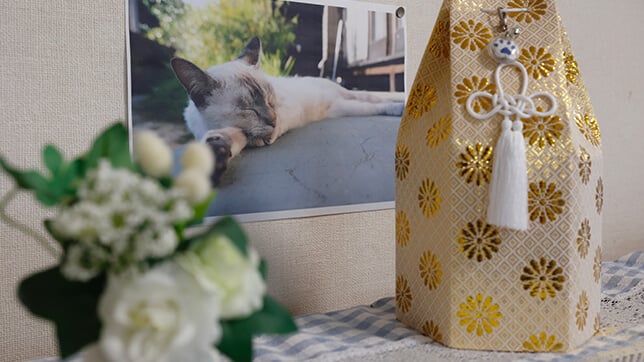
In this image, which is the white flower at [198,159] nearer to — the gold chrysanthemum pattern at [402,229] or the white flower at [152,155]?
the white flower at [152,155]

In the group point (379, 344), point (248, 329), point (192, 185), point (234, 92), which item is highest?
point (234, 92)

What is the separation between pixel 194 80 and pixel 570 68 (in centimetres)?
50

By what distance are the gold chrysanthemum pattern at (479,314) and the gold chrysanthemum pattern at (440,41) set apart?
300 millimetres

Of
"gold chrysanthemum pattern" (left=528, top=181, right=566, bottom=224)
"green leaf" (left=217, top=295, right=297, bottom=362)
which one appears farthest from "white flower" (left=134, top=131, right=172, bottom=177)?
"gold chrysanthemum pattern" (left=528, top=181, right=566, bottom=224)

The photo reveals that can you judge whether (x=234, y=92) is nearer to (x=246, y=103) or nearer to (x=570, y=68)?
(x=246, y=103)

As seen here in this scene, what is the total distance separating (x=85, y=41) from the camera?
29.9 inches

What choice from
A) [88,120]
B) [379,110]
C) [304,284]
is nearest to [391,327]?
[304,284]

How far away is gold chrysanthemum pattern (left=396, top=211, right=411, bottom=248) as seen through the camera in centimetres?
80

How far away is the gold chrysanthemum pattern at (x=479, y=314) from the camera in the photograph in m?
0.71

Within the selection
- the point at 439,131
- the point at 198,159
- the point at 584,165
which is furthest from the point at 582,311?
the point at 198,159

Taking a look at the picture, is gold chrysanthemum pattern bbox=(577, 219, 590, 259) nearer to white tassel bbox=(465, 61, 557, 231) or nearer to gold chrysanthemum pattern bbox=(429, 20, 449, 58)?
white tassel bbox=(465, 61, 557, 231)

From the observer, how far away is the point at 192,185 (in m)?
0.39

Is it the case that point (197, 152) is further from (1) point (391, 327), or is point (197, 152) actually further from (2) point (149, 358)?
(1) point (391, 327)

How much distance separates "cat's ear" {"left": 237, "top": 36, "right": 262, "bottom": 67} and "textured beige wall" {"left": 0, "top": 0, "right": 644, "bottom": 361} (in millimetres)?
179
